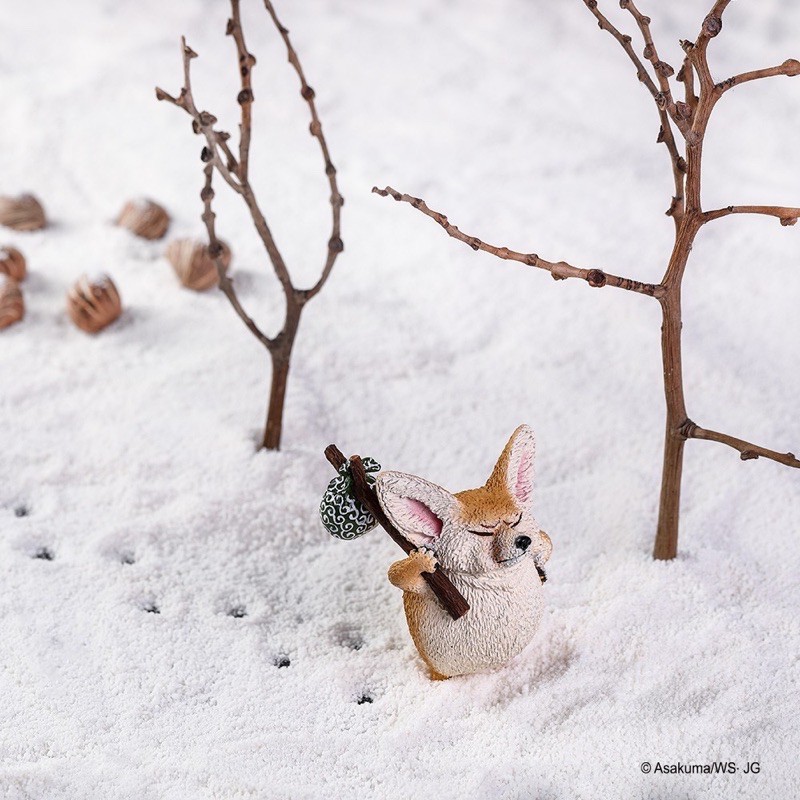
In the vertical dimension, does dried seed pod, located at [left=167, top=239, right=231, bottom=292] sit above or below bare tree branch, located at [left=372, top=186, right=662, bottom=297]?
below

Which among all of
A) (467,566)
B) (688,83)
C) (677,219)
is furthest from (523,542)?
(688,83)

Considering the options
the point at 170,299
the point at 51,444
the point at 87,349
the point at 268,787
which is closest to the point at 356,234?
the point at 170,299

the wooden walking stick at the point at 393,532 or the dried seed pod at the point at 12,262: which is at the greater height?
the dried seed pod at the point at 12,262

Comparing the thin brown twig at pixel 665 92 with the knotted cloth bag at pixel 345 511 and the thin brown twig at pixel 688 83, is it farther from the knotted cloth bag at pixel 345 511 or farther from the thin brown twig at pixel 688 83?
the knotted cloth bag at pixel 345 511

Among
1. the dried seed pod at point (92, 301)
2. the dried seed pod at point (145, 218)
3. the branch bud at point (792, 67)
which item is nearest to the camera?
the branch bud at point (792, 67)

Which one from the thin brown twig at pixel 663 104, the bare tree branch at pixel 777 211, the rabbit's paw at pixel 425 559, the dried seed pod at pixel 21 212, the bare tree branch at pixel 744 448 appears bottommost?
the rabbit's paw at pixel 425 559

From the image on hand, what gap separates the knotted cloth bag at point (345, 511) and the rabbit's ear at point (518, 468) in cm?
10

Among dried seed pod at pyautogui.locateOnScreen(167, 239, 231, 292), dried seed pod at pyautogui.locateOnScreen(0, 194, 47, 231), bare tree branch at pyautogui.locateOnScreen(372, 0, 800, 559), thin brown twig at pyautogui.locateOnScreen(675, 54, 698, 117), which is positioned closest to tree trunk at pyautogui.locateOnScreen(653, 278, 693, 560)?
bare tree branch at pyautogui.locateOnScreen(372, 0, 800, 559)

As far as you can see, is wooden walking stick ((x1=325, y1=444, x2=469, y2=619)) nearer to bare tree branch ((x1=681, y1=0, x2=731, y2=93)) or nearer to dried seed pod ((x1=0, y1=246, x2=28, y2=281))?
bare tree branch ((x1=681, y1=0, x2=731, y2=93))

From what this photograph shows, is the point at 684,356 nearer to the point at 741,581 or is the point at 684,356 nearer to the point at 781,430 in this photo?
the point at 781,430

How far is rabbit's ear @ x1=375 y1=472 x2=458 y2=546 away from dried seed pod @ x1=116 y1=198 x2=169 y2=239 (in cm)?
76

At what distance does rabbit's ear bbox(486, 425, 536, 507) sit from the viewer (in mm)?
908

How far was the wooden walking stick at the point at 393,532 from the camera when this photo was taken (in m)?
0.87

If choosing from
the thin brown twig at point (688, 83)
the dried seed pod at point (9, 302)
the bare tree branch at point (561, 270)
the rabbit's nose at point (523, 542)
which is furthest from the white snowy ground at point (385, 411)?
the thin brown twig at point (688, 83)
